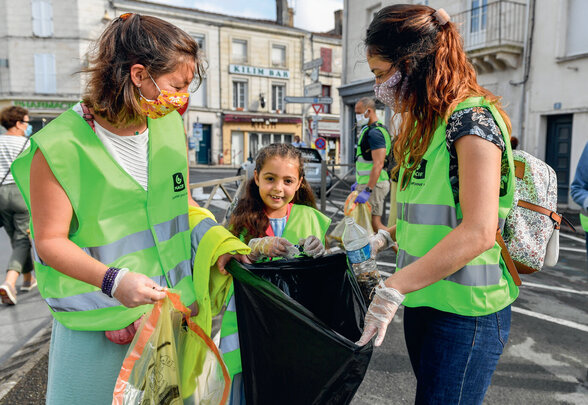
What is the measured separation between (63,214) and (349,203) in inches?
168

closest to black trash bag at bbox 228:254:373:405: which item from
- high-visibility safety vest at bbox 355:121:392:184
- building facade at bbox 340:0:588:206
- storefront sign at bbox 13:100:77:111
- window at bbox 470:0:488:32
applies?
high-visibility safety vest at bbox 355:121:392:184

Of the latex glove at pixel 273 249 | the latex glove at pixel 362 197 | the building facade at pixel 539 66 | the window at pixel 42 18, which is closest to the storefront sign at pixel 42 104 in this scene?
the window at pixel 42 18

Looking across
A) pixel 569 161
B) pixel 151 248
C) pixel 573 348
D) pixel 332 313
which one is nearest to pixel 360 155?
pixel 573 348

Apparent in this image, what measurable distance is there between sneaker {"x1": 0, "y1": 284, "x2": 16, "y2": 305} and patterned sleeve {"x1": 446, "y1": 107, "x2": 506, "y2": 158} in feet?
14.5

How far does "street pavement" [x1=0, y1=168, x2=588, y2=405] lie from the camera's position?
2.81m

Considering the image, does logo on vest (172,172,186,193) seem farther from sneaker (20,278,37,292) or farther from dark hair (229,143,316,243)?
sneaker (20,278,37,292)

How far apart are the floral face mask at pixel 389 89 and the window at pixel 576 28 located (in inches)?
480

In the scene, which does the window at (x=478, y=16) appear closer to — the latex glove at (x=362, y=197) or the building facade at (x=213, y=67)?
the latex glove at (x=362, y=197)

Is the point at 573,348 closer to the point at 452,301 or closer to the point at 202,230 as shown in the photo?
the point at 452,301

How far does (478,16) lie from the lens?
13.8 m

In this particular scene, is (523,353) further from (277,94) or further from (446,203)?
(277,94)

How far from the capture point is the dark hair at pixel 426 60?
1368 millimetres

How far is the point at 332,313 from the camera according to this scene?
1771mm

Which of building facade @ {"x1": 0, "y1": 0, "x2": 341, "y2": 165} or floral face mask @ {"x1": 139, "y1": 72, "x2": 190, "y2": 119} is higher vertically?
building facade @ {"x1": 0, "y1": 0, "x2": 341, "y2": 165}
